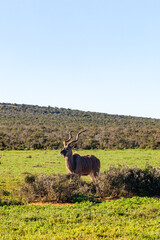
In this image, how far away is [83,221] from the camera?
8.02m

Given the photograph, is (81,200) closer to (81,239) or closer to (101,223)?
(101,223)

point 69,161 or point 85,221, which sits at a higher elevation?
point 69,161

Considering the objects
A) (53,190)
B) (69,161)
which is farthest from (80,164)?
(53,190)

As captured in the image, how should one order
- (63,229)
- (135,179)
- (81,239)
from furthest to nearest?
(135,179) → (63,229) → (81,239)

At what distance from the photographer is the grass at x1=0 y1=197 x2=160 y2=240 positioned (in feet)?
22.5

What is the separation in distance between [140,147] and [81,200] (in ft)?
90.5

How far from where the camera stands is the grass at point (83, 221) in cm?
686

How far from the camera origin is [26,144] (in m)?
38.1

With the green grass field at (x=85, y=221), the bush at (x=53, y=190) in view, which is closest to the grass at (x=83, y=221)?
the green grass field at (x=85, y=221)

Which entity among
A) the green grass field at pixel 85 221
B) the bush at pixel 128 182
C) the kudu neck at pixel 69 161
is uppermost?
the kudu neck at pixel 69 161

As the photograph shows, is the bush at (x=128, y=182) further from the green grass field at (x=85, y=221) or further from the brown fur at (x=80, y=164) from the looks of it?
the brown fur at (x=80, y=164)

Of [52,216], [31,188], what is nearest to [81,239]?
[52,216]

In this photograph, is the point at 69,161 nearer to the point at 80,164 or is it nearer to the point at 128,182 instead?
the point at 80,164

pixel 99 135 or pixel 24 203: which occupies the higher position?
pixel 99 135
